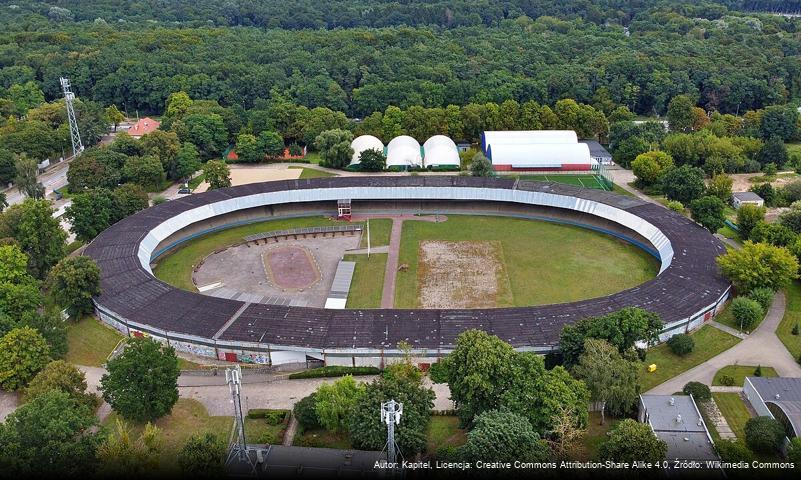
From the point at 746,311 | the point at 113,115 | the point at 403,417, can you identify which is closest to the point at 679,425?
the point at 746,311

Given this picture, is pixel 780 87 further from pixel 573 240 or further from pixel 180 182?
pixel 180 182

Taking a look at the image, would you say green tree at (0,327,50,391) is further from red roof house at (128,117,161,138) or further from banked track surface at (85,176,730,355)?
red roof house at (128,117,161,138)

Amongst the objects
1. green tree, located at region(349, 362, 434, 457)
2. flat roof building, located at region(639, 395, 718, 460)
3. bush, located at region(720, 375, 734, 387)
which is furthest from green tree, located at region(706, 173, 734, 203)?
green tree, located at region(349, 362, 434, 457)

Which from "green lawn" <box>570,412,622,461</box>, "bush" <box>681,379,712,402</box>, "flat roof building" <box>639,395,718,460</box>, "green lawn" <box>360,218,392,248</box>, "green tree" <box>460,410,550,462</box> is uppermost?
"green tree" <box>460,410,550,462</box>

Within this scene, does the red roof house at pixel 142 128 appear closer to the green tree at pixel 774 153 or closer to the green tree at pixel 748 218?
the green tree at pixel 748 218

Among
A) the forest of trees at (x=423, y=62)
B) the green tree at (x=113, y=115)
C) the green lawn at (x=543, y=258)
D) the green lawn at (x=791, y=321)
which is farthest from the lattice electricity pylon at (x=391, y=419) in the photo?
the green tree at (x=113, y=115)

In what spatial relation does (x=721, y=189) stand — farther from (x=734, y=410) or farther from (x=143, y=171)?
(x=143, y=171)
